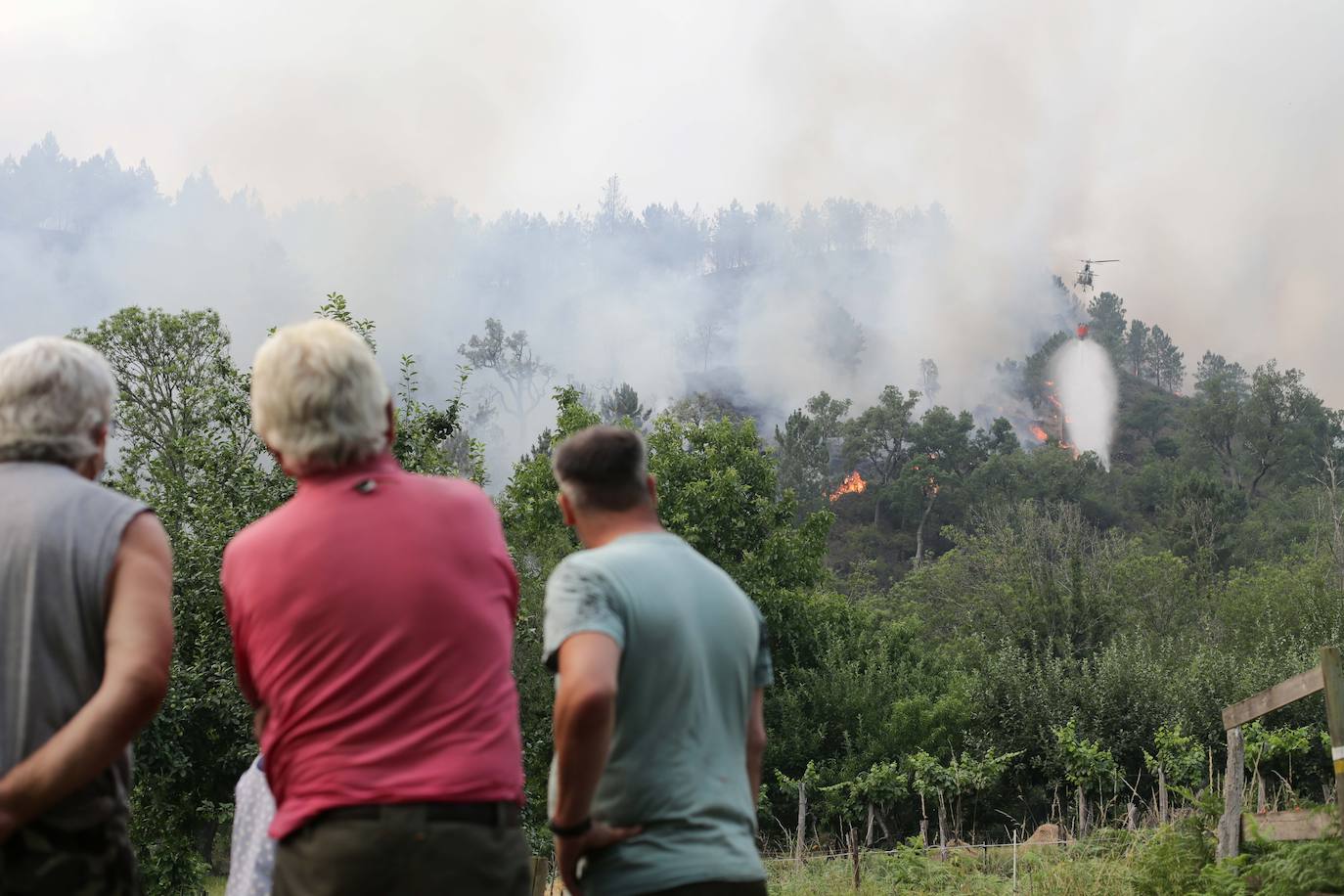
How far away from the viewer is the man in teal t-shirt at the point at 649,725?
250 cm

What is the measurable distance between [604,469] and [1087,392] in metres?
149

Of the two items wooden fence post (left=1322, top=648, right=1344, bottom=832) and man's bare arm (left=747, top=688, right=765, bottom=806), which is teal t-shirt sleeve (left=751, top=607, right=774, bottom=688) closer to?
man's bare arm (left=747, top=688, right=765, bottom=806)

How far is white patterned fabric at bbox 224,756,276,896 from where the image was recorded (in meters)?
3.35

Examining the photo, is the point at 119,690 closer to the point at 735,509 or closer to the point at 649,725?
the point at 649,725

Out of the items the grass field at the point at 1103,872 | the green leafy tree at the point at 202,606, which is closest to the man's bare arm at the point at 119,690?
the grass field at the point at 1103,872

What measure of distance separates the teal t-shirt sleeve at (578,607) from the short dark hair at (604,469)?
0.80ft

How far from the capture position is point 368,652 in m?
2.29

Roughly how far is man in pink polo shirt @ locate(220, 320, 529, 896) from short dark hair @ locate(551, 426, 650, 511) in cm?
32

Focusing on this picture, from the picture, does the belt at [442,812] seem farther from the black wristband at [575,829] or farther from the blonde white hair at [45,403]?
the blonde white hair at [45,403]

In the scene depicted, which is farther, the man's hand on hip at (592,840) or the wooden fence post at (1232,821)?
the wooden fence post at (1232,821)

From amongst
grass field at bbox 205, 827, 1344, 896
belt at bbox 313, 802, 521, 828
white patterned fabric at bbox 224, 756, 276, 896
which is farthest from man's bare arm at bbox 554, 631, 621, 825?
grass field at bbox 205, 827, 1344, 896

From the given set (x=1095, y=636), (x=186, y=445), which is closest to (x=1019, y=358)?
(x=1095, y=636)

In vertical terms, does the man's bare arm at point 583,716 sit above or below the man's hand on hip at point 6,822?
above

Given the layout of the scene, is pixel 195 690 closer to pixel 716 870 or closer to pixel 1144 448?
pixel 716 870
